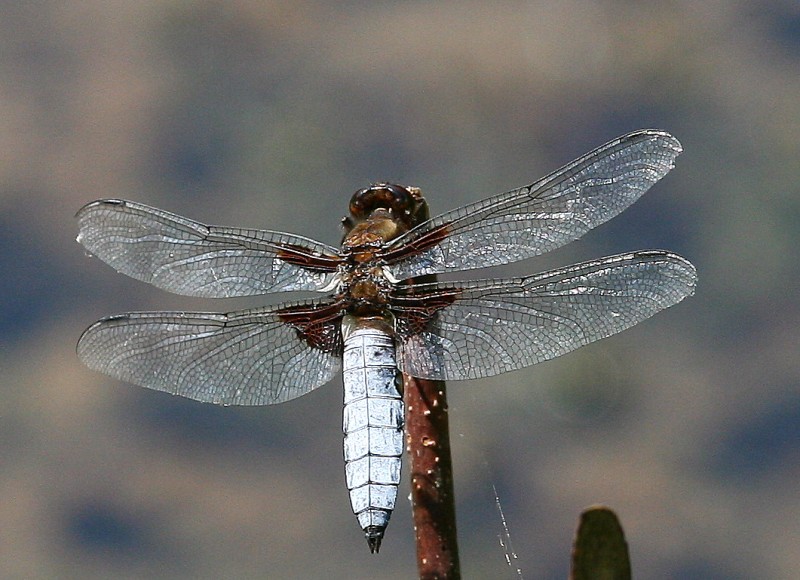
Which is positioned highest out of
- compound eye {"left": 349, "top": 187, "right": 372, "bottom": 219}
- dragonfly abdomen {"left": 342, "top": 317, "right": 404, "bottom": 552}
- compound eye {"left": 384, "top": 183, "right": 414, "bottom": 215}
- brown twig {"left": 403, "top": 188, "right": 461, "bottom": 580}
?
compound eye {"left": 349, "top": 187, "right": 372, "bottom": 219}

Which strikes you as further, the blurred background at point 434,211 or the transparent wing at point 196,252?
the blurred background at point 434,211

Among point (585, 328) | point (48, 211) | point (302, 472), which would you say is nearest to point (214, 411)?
point (302, 472)

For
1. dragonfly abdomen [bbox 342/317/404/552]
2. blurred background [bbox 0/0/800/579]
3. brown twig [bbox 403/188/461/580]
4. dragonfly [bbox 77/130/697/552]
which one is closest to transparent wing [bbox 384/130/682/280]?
dragonfly [bbox 77/130/697/552]

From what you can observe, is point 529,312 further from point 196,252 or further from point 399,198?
point 196,252

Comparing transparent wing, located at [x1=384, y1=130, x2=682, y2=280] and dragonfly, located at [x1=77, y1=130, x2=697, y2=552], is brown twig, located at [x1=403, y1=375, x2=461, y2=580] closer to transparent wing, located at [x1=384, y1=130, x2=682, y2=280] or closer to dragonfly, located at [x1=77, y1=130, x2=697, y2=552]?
dragonfly, located at [x1=77, y1=130, x2=697, y2=552]

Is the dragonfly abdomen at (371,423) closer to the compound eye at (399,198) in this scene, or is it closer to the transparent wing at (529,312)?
the transparent wing at (529,312)

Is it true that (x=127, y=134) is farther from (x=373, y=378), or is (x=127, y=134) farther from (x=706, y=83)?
(x=373, y=378)

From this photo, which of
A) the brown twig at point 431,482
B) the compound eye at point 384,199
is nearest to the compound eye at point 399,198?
the compound eye at point 384,199
